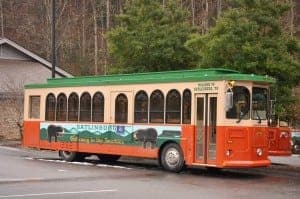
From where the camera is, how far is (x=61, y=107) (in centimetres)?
2336

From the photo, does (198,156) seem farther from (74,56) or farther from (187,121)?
(74,56)

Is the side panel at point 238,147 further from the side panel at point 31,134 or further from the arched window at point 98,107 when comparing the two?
the side panel at point 31,134

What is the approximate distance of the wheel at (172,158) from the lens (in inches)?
743

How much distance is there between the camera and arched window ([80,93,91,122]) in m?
22.2

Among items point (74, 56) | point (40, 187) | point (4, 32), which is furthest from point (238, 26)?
point (4, 32)

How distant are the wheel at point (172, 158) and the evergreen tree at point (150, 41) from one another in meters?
8.53

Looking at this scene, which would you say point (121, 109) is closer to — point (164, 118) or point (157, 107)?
point (157, 107)

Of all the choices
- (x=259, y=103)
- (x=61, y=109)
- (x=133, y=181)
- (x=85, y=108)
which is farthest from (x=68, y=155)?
(x=259, y=103)

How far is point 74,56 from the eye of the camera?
63156mm

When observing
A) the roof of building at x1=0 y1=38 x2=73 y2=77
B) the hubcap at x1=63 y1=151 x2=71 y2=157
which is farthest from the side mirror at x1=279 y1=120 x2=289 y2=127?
the roof of building at x1=0 y1=38 x2=73 y2=77

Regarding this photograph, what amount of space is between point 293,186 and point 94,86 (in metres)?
8.54

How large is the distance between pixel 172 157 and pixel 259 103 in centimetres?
295

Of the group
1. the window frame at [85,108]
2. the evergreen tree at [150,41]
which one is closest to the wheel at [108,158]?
the window frame at [85,108]

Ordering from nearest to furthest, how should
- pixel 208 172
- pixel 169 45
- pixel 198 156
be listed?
pixel 198 156 < pixel 208 172 < pixel 169 45
